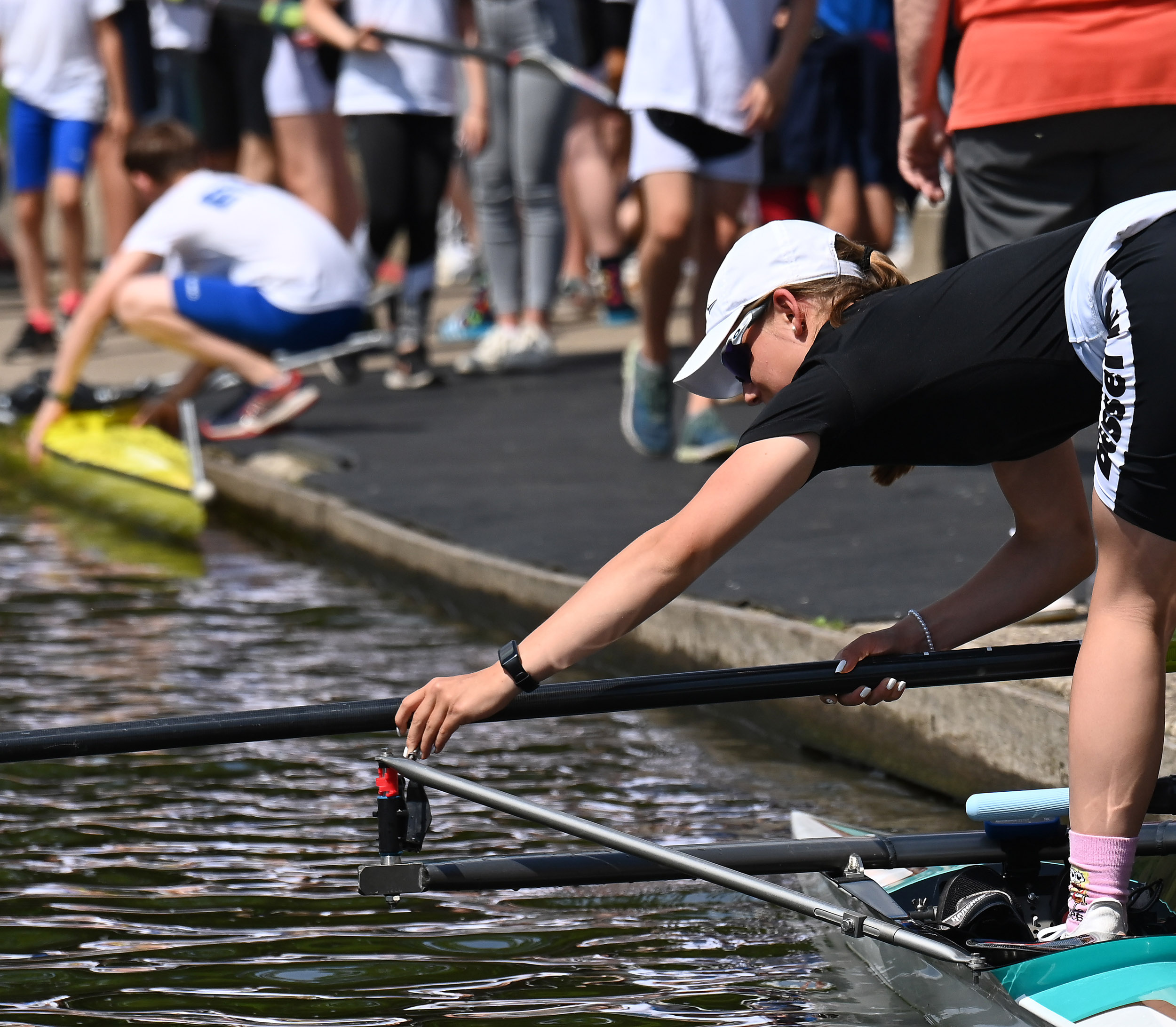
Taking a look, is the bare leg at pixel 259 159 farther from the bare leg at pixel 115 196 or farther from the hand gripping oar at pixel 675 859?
the hand gripping oar at pixel 675 859

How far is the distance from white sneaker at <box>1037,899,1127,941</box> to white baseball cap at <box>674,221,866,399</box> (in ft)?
3.03

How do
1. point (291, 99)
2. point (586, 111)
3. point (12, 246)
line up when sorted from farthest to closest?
point (12, 246) < point (586, 111) < point (291, 99)

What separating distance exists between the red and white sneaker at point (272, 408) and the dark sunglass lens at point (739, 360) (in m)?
4.45

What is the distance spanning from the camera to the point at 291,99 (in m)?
8.78

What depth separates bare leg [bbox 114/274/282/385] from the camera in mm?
7281

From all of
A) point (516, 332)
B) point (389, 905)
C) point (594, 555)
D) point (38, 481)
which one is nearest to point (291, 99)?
point (516, 332)

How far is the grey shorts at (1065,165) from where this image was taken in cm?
392

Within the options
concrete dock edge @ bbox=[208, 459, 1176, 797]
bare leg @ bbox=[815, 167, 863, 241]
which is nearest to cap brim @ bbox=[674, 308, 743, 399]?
concrete dock edge @ bbox=[208, 459, 1176, 797]

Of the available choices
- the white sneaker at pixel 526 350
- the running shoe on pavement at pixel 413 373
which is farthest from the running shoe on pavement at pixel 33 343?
the white sneaker at pixel 526 350

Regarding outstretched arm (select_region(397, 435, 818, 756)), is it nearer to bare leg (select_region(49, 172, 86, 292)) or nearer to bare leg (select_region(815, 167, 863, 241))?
bare leg (select_region(815, 167, 863, 241))

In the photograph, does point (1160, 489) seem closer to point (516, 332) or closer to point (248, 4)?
point (516, 332)

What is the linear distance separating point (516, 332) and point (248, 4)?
1.90m

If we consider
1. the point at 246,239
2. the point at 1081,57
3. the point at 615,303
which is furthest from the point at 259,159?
the point at 1081,57

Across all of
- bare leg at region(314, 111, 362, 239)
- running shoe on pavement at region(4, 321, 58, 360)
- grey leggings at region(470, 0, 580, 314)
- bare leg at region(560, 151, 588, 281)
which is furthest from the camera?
bare leg at region(560, 151, 588, 281)
